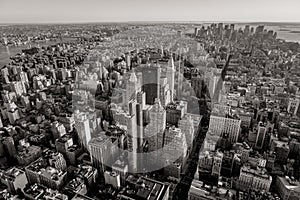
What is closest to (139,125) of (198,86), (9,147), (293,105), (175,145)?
(175,145)

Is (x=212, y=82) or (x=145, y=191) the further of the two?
(x=212, y=82)

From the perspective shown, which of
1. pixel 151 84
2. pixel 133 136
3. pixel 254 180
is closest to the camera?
pixel 254 180

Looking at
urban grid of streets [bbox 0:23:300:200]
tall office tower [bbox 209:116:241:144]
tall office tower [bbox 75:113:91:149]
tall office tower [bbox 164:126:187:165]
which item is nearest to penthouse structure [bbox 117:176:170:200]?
urban grid of streets [bbox 0:23:300:200]

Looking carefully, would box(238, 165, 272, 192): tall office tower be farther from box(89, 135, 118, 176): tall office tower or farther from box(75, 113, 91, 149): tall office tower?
box(75, 113, 91, 149): tall office tower

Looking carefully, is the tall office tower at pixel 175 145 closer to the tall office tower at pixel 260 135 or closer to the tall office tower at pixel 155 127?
the tall office tower at pixel 155 127

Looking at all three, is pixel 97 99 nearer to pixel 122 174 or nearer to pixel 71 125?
pixel 71 125

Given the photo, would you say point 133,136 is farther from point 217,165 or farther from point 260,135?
point 260,135
